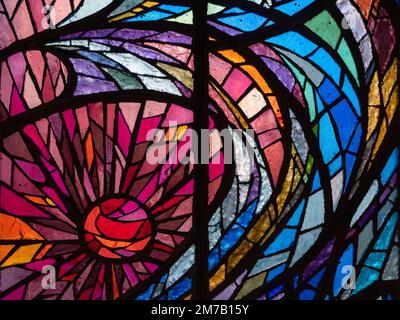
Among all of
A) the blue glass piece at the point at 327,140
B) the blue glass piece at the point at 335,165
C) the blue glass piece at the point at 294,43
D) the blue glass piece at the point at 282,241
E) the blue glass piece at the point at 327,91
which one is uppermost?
the blue glass piece at the point at 294,43

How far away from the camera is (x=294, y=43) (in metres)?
4.29

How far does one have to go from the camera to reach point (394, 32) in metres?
4.45

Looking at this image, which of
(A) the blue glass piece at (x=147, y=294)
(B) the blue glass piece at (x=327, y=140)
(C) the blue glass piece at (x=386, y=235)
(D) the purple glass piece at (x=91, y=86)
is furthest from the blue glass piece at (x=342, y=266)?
(D) the purple glass piece at (x=91, y=86)

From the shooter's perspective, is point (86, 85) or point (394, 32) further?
point (394, 32)

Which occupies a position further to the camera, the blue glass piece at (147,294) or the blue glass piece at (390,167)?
the blue glass piece at (390,167)

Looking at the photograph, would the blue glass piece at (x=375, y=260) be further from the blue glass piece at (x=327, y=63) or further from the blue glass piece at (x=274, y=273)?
the blue glass piece at (x=327, y=63)

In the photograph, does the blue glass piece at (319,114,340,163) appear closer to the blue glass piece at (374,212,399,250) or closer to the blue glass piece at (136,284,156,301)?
the blue glass piece at (374,212,399,250)

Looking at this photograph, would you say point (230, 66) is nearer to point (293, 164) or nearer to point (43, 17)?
point (293, 164)

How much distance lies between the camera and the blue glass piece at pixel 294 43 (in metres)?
4.28

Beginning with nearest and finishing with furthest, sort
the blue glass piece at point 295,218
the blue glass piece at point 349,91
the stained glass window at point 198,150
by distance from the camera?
the stained glass window at point 198,150 → the blue glass piece at point 295,218 → the blue glass piece at point 349,91

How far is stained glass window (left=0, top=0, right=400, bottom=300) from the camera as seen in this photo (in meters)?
4.01

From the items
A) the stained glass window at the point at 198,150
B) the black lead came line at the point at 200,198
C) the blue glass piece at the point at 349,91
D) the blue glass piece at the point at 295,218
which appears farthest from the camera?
the blue glass piece at the point at 349,91

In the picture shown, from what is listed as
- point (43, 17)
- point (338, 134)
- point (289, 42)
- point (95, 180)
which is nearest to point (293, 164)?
point (338, 134)

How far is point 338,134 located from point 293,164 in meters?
0.23
